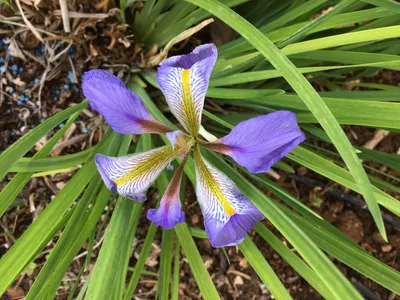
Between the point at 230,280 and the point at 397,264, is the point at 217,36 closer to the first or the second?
the point at 230,280

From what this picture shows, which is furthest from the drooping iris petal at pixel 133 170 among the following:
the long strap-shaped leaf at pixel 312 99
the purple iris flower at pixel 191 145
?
the long strap-shaped leaf at pixel 312 99

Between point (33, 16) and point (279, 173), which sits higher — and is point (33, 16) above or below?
above

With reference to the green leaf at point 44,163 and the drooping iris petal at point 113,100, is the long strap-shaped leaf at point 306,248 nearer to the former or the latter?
the drooping iris petal at point 113,100

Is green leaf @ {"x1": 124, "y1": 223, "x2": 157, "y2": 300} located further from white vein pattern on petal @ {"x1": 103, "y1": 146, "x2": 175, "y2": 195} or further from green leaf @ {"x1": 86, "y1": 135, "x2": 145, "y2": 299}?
white vein pattern on petal @ {"x1": 103, "y1": 146, "x2": 175, "y2": 195}

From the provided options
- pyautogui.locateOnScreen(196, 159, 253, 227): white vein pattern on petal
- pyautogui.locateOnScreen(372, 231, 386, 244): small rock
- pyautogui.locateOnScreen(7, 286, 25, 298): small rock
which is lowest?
pyautogui.locateOnScreen(7, 286, 25, 298): small rock

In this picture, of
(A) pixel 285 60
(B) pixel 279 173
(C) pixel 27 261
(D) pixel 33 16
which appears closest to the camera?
(A) pixel 285 60

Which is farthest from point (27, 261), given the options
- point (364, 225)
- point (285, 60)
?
point (364, 225)

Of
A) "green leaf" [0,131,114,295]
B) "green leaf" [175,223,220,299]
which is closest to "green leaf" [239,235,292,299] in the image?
"green leaf" [175,223,220,299]
